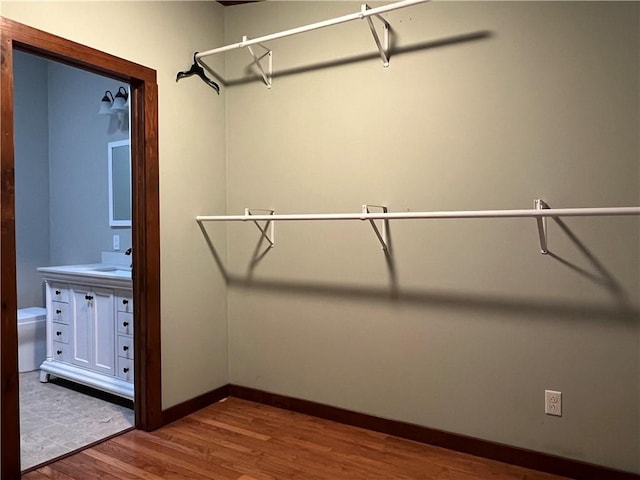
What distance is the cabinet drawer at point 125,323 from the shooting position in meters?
2.78

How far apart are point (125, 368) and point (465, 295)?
1984 millimetres

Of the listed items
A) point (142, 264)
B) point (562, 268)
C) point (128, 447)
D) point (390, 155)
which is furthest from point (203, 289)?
point (562, 268)

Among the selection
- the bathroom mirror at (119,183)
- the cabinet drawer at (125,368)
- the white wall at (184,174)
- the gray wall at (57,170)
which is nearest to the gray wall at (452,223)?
the white wall at (184,174)

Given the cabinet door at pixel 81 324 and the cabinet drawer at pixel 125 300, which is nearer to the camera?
the cabinet drawer at pixel 125 300

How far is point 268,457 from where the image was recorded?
2168mm

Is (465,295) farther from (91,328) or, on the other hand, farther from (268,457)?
(91,328)

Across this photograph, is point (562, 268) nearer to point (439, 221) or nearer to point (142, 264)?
point (439, 221)

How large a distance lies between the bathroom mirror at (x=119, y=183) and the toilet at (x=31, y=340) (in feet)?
2.90

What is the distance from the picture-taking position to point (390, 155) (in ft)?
7.72

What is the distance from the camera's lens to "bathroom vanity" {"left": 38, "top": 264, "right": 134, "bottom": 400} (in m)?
2.81

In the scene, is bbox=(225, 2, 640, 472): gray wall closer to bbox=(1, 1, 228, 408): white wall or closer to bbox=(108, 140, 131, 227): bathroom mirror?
bbox=(1, 1, 228, 408): white wall

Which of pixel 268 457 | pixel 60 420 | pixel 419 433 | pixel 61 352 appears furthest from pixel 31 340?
pixel 419 433

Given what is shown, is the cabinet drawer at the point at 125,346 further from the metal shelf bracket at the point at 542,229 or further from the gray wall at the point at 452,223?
the metal shelf bracket at the point at 542,229

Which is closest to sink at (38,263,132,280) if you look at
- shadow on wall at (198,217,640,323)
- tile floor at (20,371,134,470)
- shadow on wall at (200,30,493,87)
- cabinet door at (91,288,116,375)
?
cabinet door at (91,288,116,375)
